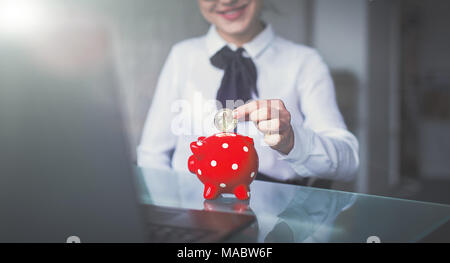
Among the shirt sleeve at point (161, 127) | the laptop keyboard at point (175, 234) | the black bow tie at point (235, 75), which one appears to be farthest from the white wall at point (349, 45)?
the laptop keyboard at point (175, 234)

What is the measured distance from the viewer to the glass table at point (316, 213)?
703mm

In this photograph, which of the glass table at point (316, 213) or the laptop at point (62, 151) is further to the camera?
the glass table at point (316, 213)

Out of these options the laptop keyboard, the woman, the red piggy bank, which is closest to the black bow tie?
the woman

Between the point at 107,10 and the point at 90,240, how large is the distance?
3.02 ft

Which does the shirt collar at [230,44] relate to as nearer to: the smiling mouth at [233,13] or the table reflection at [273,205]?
the smiling mouth at [233,13]

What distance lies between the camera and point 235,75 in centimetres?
128

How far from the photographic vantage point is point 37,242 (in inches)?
24.6

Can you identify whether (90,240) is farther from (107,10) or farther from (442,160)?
(442,160)

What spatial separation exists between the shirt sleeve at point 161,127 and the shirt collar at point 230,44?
112 mm

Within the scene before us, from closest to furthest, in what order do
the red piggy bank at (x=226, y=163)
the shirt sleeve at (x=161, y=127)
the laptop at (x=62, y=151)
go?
the laptop at (x=62, y=151) → the red piggy bank at (x=226, y=163) → the shirt sleeve at (x=161, y=127)

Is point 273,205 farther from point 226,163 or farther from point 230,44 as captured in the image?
point 230,44

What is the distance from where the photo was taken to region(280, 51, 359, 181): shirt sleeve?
1.17 m

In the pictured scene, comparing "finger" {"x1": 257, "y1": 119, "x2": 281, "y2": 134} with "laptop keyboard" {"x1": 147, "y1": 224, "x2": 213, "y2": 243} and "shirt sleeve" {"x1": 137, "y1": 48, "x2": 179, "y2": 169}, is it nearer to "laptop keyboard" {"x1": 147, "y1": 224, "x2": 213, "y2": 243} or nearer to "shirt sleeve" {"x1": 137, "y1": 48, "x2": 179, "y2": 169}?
"laptop keyboard" {"x1": 147, "y1": 224, "x2": 213, "y2": 243}

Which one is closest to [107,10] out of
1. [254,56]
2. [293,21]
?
[254,56]
